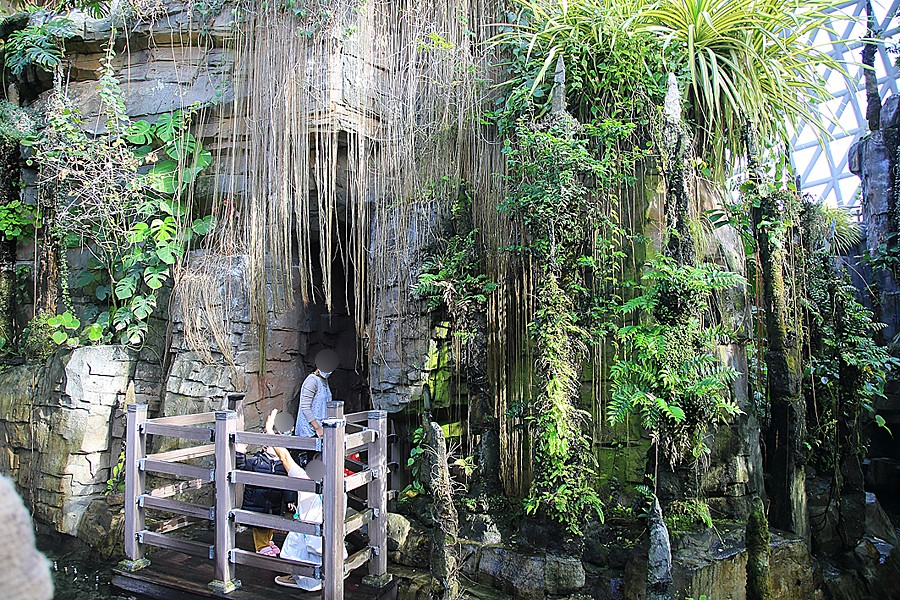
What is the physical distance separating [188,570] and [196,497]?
56.4 inches

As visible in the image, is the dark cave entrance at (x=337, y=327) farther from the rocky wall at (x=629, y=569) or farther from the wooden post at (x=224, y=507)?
the rocky wall at (x=629, y=569)

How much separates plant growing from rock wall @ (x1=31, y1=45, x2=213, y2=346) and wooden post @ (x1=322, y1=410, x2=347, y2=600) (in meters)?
3.12

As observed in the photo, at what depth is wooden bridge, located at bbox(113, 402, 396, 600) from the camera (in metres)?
3.57

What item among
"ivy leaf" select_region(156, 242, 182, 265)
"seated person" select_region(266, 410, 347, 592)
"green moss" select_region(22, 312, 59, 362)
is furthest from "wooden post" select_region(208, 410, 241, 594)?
"green moss" select_region(22, 312, 59, 362)

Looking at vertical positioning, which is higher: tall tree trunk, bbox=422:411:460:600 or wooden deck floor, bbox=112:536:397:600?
tall tree trunk, bbox=422:411:460:600

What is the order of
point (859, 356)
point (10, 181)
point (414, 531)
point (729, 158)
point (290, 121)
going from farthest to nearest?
point (10, 181) < point (290, 121) < point (729, 158) < point (859, 356) < point (414, 531)

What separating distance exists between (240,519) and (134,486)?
992 mm

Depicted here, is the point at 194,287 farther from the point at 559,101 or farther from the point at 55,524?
the point at 559,101

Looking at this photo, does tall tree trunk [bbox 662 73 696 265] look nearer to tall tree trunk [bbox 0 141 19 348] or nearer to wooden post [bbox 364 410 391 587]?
wooden post [bbox 364 410 391 587]

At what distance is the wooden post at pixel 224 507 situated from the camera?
3.87 metres

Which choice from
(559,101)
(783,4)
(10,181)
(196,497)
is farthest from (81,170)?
(783,4)

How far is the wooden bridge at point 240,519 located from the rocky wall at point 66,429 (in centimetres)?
165

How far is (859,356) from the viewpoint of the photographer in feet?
15.7

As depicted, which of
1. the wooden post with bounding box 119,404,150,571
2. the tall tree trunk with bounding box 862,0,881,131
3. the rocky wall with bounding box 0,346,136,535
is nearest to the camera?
the wooden post with bounding box 119,404,150,571
